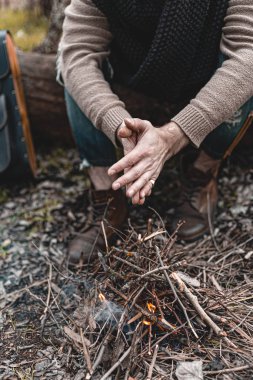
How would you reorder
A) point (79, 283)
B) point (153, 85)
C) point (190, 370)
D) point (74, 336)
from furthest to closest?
point (153, 85) < point (79, 283) < point (74, 336) < point (190, 370)

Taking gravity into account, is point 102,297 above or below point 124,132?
below

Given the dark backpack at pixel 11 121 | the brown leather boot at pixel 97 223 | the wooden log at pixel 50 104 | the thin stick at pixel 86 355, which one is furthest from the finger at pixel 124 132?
the dark backpack at pixel 11 121

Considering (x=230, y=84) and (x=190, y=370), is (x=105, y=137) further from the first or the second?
(x=190, y=370)

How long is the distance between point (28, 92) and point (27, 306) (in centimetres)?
147

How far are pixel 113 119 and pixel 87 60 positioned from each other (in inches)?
13.4

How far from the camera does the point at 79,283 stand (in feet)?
6.57

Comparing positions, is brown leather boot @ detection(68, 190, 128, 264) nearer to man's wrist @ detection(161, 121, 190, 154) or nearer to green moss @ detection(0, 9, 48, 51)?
→ man's wrist @ detection(161, 121, 190, 154)

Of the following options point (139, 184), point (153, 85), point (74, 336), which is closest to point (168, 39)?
point (153, 85)

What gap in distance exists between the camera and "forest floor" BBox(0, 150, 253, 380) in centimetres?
152

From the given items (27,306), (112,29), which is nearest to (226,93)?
(112,29)

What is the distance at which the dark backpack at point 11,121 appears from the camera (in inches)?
103

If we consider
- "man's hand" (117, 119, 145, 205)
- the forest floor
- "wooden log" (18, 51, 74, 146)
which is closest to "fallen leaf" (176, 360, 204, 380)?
the forest floor

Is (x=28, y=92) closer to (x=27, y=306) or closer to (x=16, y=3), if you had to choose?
(x=27, y=306)

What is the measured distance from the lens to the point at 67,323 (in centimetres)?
175
